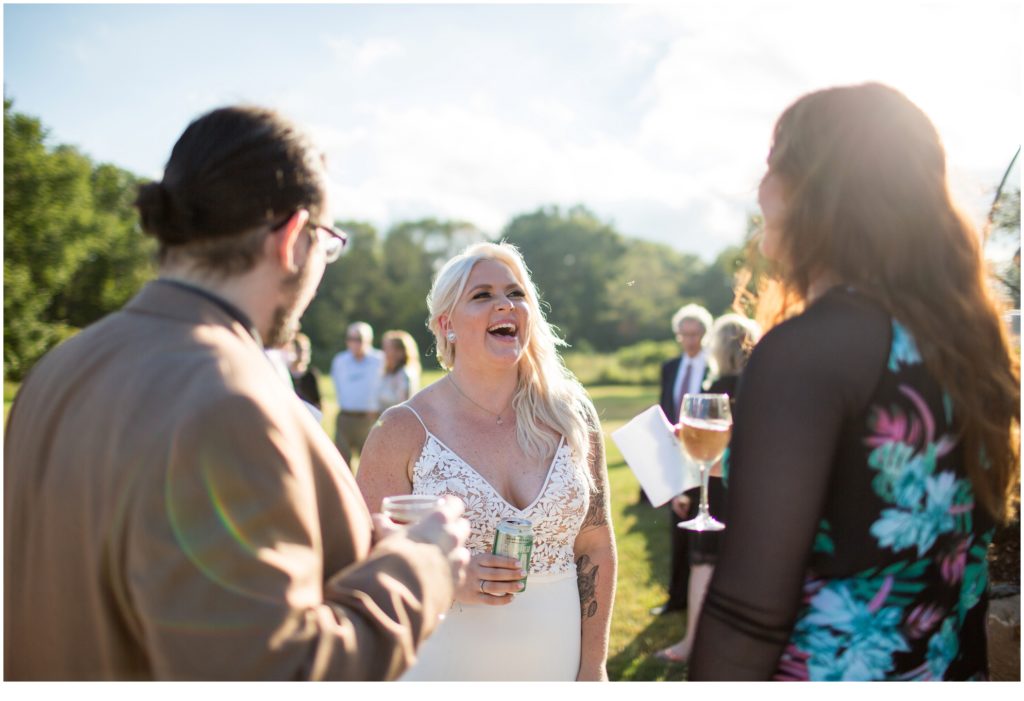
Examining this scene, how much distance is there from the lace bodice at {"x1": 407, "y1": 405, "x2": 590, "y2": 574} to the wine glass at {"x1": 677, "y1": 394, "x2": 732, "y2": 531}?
49 cm

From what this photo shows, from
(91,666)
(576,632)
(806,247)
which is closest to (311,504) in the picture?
(91,666)

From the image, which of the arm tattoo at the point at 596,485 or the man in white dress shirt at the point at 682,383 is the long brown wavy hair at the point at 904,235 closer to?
the arm tattoo at the point at 596,485

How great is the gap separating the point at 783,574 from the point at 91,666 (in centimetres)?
125

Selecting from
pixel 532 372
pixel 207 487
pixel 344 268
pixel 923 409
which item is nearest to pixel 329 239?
pixel 207 487

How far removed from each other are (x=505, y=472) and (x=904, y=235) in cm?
173

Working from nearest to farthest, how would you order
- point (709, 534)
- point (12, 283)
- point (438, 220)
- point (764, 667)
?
point (764, 667) → point (709, 534) → point (12, 283) → point (438, 220)

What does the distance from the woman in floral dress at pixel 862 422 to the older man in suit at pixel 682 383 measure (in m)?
5.49

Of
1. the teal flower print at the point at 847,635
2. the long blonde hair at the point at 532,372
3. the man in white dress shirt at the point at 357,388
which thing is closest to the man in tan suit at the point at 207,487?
the teal flower print at the point at 847,635

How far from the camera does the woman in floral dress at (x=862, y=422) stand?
1471 millimetres

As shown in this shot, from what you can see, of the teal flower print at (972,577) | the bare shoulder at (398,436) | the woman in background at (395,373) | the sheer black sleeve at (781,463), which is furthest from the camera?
the woman in background at (395,373)

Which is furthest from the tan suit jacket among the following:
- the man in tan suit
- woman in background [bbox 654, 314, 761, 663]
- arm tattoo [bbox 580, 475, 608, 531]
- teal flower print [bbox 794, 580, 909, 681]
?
woman in background [bbox 654, 314, 761, 663]

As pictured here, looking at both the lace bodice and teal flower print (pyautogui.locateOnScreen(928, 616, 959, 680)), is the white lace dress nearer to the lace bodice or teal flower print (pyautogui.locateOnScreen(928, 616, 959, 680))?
the lace bodice

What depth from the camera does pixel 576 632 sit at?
2.94 metres

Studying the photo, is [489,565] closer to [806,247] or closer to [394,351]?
[806,247]
